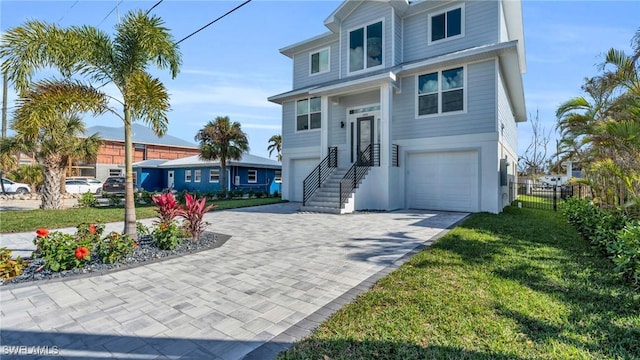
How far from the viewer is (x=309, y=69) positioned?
16328mm

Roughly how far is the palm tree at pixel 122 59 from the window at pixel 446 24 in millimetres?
10471

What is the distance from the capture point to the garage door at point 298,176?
16.3 m

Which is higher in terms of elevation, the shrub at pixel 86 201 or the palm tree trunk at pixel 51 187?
the palm tree trunk at pixel 51 187

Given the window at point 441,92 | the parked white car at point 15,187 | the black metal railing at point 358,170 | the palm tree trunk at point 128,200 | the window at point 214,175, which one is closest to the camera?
the palm tree trunk at point 128,200

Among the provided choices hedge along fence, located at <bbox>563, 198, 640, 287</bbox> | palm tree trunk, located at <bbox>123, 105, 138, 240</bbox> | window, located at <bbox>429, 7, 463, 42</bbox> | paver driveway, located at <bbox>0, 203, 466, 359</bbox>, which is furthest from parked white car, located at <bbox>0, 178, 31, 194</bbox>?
hedge along fence, located at <bbox>563, 198, 640, 287</bbox>

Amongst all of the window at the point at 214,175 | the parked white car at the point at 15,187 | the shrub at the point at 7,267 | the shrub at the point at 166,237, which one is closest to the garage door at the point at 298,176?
the shrub at the point at 166,237

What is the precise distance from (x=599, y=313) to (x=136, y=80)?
7.88 meters

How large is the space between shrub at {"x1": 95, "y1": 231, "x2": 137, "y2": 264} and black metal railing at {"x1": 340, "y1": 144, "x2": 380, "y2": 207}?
7.19 meters

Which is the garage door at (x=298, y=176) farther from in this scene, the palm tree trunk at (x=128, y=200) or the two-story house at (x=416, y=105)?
the palm tree trunk at (x=128, y=200)

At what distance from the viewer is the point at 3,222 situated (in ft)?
30.7

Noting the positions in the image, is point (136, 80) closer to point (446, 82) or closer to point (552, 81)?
point (446, 82)

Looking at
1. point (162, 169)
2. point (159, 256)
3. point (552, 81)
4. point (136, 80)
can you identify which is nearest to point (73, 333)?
point (159, 256)

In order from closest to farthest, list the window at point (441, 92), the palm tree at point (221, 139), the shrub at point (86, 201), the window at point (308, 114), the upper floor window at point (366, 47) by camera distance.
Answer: the window at point (441, 92), the upper floor window at point (366, 47), the shrub at point (86, 201), the window at point (308, 114), the palm tree at point (221, 139)

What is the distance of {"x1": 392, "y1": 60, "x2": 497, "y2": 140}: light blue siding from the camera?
35.7 ft
